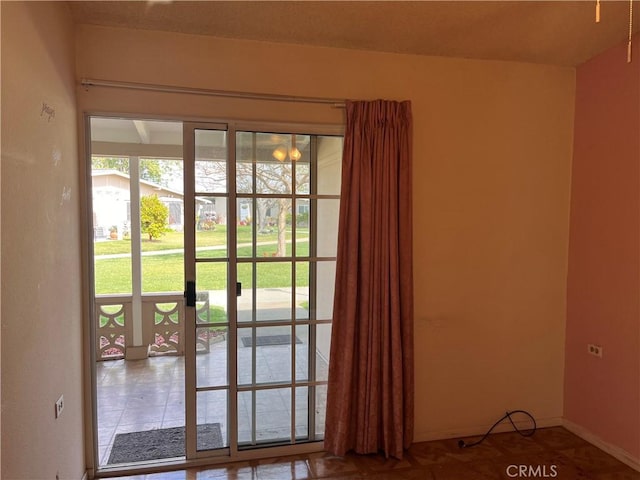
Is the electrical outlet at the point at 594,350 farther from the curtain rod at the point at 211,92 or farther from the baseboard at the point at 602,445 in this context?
the curtain rod at the point at 211,92

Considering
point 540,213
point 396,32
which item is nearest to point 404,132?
point 396,32

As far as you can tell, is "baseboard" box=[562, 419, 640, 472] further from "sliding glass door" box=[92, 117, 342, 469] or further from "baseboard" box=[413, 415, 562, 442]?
"sliding glass door" box=[92, 117, 342, 469]

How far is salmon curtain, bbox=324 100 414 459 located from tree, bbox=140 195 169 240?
4792 mm

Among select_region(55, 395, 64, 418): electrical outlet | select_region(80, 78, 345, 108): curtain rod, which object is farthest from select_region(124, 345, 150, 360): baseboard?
select_region(80, 78, 345, 108): curtain rod

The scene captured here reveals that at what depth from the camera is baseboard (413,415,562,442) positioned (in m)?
2.84

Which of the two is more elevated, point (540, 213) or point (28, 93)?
point (28, 93)

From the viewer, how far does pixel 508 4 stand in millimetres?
2072

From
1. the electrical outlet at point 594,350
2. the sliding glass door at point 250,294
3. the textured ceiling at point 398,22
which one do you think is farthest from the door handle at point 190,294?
the electrical outlet at point 594,350

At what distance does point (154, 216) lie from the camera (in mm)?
6555

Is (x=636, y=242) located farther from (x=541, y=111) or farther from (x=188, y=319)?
(x=188, y=319)

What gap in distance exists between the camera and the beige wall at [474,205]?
2.60 metres

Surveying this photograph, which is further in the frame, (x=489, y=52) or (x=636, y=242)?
(x=489, y=52)

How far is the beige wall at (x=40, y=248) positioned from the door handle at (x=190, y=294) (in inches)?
23.0

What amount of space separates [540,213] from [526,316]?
0.77 meters
